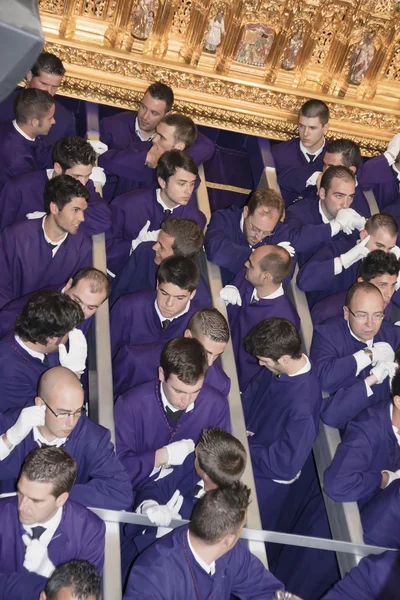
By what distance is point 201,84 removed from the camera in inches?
290

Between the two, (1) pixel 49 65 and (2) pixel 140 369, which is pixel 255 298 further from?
(1) pixel 49 65

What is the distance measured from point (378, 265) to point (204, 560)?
261 cm

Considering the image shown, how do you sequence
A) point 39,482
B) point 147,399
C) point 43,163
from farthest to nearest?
point 43,163, point 147,399, point 39,482

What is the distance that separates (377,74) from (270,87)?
98 cm

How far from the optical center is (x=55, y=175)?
5.90 m

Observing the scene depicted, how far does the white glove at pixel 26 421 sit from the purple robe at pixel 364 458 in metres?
1.65

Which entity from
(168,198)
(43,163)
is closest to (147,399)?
(168,198)

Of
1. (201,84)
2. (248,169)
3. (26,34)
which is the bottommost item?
(248,169)

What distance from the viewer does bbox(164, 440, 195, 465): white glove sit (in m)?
4.60

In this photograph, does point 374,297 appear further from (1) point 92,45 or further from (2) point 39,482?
(1) point 92,45

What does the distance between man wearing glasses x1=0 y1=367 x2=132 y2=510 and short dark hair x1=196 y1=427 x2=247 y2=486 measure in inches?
18.5

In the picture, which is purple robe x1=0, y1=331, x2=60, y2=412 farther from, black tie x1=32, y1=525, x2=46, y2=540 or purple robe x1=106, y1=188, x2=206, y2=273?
purple robe x1=106, y1=188, x2=206, y2=273

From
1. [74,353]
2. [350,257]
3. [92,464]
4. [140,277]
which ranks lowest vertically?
[140,277]

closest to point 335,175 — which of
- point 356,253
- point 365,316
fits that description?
point 356,253
